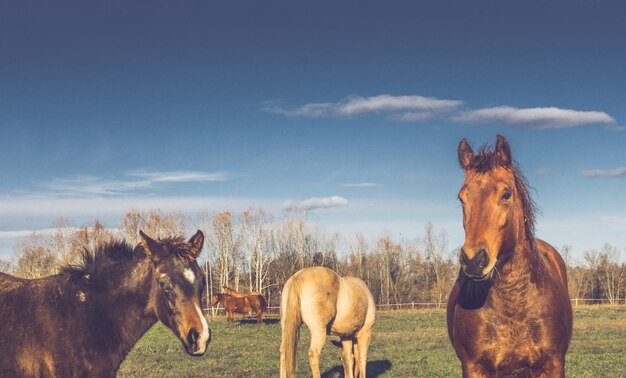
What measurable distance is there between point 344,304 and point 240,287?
48978 millimetres

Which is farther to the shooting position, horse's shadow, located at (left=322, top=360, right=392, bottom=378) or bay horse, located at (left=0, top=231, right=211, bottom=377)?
horse's shadow, located at (left=322, top=360, right=392, bottom=378)

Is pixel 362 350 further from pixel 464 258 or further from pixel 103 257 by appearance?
pixel 464 258

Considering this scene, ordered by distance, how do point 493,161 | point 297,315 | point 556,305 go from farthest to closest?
point 297,315
point 556,305
point 493,161

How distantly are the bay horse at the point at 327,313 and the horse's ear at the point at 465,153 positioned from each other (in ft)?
21.2

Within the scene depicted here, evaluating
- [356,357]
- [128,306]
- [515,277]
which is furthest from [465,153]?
[356,357]

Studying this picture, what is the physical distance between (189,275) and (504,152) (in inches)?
120

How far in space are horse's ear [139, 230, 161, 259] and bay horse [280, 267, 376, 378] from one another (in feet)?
18.8

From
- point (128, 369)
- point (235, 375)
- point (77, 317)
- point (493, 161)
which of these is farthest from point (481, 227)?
point (128, 369)

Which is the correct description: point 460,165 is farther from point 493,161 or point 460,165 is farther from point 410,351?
point 410,351

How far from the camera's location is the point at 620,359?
1429 cm

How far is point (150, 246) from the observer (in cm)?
534

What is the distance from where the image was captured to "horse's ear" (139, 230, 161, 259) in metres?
5.31

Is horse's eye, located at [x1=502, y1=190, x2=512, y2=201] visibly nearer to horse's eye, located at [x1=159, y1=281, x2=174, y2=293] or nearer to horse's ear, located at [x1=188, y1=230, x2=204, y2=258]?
horse's ear, located at [x1=188, y1=230, x2=204, y2=258]

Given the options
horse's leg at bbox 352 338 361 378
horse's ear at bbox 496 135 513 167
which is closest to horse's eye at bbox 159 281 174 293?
horse's ear at bbox 496 135 513 167
